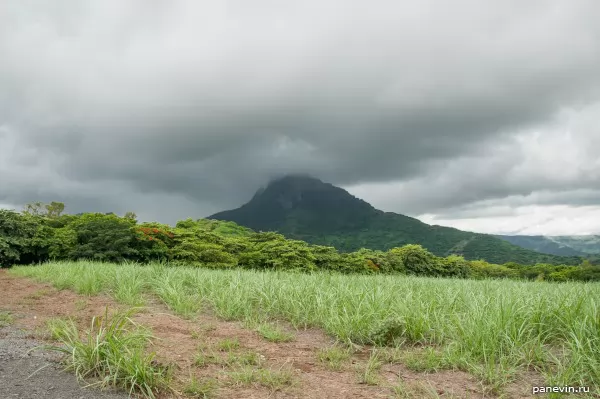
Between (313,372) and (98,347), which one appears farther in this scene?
(313,372)

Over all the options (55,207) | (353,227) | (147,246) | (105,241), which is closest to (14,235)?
(105,241)

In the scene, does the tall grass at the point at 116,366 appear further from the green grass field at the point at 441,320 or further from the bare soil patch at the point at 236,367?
the green grass field at the point at 441,320

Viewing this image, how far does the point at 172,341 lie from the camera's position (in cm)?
422

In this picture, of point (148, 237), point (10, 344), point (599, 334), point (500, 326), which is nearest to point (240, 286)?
point (10, 344)

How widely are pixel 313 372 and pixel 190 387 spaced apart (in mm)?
1027

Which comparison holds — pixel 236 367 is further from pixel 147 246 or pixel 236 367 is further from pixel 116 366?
pixel 147 246

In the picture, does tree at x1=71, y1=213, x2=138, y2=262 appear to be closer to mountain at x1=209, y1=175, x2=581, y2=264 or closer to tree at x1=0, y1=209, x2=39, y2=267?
tree at x1=0, y1=209, x2=39, y2=267

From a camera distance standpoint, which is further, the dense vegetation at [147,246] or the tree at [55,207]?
the tree at [55,207]

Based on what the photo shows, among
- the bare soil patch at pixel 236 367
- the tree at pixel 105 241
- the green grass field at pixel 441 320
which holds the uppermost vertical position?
the tree at pixel 105 241

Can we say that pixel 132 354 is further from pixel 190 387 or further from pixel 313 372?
pixel 313 372

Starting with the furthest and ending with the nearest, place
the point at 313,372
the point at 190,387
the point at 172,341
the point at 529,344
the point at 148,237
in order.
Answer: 1. the point at 148,237
2. the point at 172,341
3. the point at 529,344
4. the point at 313,372
5. the point at 190,387

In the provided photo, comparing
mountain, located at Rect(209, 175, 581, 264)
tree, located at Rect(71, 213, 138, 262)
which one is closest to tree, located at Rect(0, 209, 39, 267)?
tree, located at Rect(71, 213, 138, 262)

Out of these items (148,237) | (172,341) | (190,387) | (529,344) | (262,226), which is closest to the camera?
(190,387)

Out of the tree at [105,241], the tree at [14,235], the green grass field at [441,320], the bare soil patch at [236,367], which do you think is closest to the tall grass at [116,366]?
the bare soil patch at [236,367]
